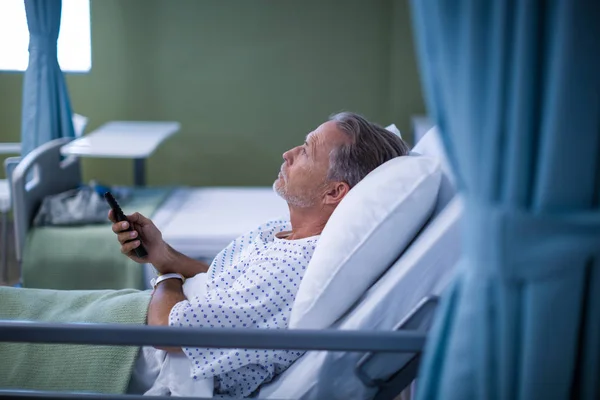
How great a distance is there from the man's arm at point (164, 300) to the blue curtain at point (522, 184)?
2.60 ft

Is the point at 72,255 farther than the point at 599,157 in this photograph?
Yes

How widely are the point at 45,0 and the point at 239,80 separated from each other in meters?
1.62

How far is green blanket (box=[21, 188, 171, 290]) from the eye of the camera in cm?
312

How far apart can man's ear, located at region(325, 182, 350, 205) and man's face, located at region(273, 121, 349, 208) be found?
0.02 meters

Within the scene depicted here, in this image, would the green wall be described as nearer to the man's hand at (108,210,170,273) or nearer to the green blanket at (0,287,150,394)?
the man's hand at (108,210,170,273)

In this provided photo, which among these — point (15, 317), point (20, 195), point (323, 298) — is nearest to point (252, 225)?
point (20, 195)

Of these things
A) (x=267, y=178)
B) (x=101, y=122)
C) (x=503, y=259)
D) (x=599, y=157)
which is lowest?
(x=267, y=178)

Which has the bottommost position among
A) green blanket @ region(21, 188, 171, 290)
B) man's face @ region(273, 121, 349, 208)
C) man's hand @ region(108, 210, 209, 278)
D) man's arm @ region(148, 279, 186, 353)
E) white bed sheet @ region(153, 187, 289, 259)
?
green blanket @ region(21, 188, 171, 290)

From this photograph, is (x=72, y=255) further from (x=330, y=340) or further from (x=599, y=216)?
(x=599, y=216)

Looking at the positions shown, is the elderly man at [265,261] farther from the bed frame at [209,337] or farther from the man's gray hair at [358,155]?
the bed frame at [209,337]

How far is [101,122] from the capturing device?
5.13m

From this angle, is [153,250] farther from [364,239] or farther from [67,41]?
[67,41]

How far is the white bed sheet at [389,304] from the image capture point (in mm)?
1617

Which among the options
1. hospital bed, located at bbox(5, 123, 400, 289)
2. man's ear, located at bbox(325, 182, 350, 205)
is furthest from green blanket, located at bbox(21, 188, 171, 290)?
man's ear, located at bbox(325, 182, 350, 205)
